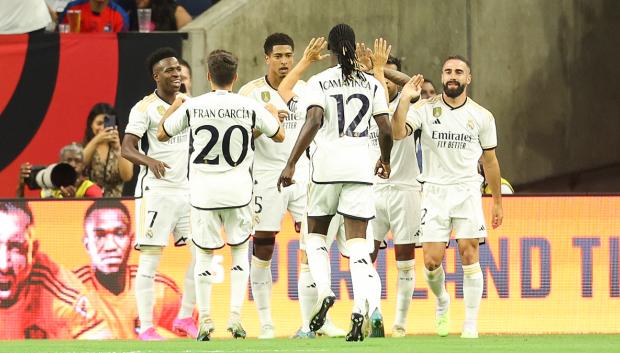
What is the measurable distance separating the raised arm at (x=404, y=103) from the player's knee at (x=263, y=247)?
1541mm

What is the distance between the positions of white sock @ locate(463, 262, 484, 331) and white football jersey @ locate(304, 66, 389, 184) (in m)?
1.96

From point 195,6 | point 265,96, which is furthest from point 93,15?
point 265,96

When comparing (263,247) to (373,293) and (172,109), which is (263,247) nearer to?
(172,109)

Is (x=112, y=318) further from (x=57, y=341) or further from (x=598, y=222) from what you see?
(x=598, y=222)

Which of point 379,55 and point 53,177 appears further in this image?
point 53,177

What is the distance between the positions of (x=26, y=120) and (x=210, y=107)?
20.9ft

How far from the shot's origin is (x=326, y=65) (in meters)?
20.1

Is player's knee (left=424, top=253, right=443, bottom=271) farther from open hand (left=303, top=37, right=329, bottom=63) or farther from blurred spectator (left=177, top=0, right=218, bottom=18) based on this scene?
blurred spectator (left=177, top=0, right=218, bottom=18)

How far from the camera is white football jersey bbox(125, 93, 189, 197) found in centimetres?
1446

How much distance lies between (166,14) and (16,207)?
14.5 feet

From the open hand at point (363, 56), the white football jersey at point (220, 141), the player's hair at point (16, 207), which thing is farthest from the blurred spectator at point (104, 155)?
the open hand at point (363, 56)

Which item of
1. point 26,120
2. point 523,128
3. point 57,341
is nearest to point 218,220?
point 57,341

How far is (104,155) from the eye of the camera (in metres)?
16.9

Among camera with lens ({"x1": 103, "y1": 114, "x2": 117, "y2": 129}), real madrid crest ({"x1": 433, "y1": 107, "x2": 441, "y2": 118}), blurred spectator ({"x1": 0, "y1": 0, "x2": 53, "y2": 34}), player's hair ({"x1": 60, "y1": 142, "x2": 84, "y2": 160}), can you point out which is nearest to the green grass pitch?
real madrid crest ({"x1": 433, "y1": 107, "x2": 441, "y2": 118})
